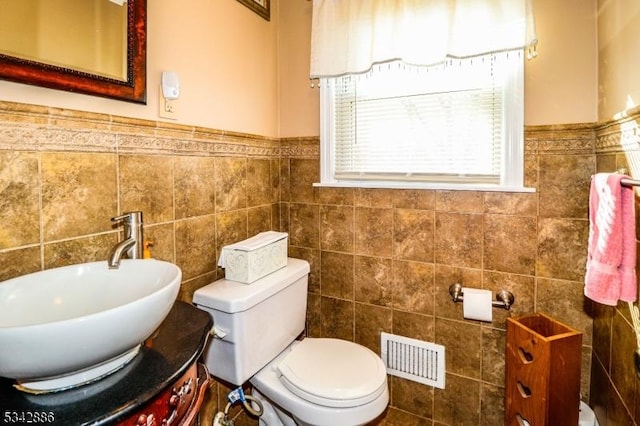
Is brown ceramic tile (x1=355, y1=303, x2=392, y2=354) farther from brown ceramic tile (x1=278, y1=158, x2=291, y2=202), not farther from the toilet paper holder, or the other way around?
brown ceramic tile (x1=278, y1=158, x2=291, y2=202)

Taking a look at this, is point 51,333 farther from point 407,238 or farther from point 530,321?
point 530,321

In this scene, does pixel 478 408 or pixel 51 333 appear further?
pixel 478 408

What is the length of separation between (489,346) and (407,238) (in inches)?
23.6

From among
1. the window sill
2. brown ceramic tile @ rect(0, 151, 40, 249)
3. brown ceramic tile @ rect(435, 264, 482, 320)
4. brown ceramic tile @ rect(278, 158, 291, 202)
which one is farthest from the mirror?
brown ceramic tile @ rect(435, 264, 482, 320)

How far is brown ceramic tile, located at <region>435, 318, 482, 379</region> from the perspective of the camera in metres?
1.60

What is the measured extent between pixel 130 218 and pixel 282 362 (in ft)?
2.75

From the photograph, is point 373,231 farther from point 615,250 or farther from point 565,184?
point 615,250

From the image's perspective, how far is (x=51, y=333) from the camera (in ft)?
1.86

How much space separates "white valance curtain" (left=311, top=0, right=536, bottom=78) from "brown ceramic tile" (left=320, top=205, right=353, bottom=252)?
69cm

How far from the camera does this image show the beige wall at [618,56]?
1078mm

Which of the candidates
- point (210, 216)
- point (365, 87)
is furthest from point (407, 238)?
point (210, 216)

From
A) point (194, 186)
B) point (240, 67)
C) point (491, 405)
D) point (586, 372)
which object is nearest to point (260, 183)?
point (194, 186)

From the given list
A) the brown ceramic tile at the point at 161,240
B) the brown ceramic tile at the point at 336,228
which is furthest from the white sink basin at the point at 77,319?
the brown ceramic tile at the point at 336,228

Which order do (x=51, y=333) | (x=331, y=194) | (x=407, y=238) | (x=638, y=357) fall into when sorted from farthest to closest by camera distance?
(x=331, y=194) < (x=407, y=238) < (x=638, y=357) < (x=51, y=333)
